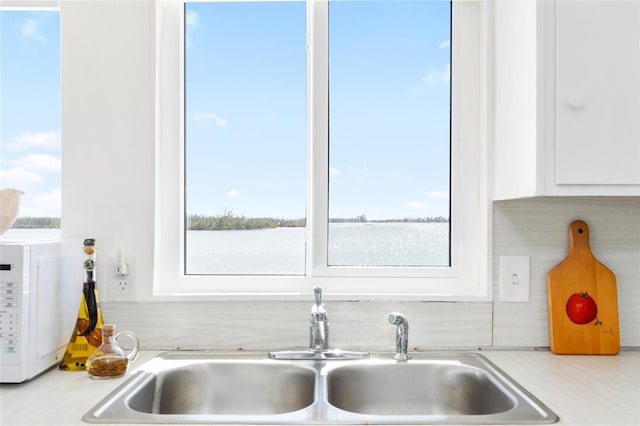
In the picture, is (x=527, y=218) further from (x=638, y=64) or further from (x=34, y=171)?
(x=34, y=171)

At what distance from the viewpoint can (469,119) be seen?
1.75 metres

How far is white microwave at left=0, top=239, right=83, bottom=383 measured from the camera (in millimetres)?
1266

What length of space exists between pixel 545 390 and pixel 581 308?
17.4 inches

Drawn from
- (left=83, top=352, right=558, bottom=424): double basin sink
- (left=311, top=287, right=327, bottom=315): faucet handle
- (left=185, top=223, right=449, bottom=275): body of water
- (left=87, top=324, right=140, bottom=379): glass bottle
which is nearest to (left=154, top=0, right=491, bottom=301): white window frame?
(left=185, top=223, right=449, bottom=275): body of water

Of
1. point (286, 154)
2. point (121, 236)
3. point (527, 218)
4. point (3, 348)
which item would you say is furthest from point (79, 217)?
point (527, 218)

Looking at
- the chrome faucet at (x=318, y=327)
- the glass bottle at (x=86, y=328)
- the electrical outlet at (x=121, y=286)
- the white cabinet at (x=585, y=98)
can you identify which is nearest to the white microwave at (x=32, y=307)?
the glass bottle at (x=86, y=328)

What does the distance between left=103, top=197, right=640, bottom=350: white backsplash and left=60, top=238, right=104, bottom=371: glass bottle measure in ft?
0.65

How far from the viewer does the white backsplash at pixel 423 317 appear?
165cm

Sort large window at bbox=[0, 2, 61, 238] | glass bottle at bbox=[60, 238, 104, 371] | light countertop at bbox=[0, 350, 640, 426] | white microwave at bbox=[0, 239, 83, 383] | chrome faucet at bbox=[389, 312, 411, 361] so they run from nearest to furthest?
1. light countertop at bbox=[0, 350, 640, 426]
2. white microwave at bbox=[0, 239, 83, 383]
3. glass bottle at bbox=[60, 238, 104, 371]
4. chrome faucet at bbox=[389, 312, 411, 361]
5. large window at bbox=[0, 2, 61, 238]

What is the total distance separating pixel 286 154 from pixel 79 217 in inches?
25.3

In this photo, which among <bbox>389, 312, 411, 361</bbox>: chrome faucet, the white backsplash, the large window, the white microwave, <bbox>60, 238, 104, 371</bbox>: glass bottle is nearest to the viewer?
the white microwave

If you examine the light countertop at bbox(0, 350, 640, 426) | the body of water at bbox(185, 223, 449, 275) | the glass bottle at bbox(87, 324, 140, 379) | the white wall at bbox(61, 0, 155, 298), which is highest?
the white wall at bbox(61, 0, 155, 298)

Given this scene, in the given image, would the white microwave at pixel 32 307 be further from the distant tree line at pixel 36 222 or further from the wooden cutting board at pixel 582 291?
the wooden cutting board at pixel 582 291

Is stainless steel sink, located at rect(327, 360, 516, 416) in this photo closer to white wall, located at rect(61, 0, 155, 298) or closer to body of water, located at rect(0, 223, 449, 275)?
body of water, located at rect(0, 223, 449, 275)
